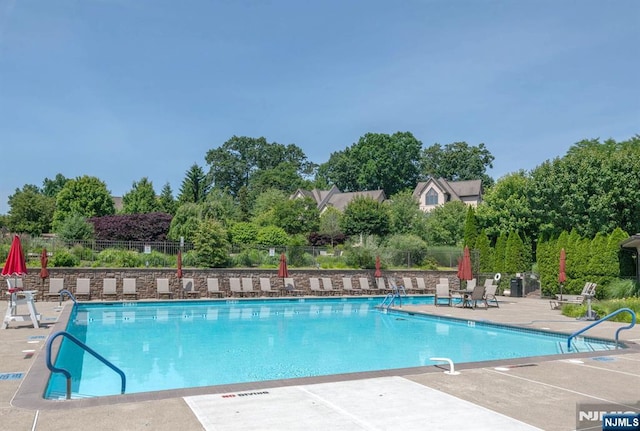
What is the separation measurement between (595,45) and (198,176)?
44.9m

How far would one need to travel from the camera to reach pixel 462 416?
5180mm

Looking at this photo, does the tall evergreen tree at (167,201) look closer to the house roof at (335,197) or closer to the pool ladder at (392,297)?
the house roof at (335,197)

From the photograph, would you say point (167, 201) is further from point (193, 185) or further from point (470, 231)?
point (470, 231)

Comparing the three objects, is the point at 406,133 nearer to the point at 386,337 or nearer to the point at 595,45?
the point at 595,45

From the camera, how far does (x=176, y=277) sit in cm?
2241

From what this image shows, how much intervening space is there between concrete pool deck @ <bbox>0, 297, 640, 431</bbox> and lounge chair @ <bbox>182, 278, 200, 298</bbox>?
13795mm

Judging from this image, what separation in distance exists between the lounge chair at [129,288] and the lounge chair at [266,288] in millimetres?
5171

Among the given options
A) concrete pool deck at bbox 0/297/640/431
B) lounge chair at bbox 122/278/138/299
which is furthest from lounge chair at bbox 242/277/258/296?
concrete pool deck at bbox 0/297/640/431

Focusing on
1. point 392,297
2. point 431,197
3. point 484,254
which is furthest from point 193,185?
point 392,297

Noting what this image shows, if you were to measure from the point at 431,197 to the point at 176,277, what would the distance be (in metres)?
42.3

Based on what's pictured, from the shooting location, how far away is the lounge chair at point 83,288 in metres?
20.1

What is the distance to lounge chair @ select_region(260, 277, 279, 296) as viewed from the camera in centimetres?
2323

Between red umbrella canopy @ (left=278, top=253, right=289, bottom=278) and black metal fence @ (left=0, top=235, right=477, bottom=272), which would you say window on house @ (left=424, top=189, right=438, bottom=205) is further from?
red umbrella canopy @ (left=278, top=253, right=289, bottom=278)

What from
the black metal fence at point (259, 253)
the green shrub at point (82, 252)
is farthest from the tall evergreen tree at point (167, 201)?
the green shrub at point (82, 252)
